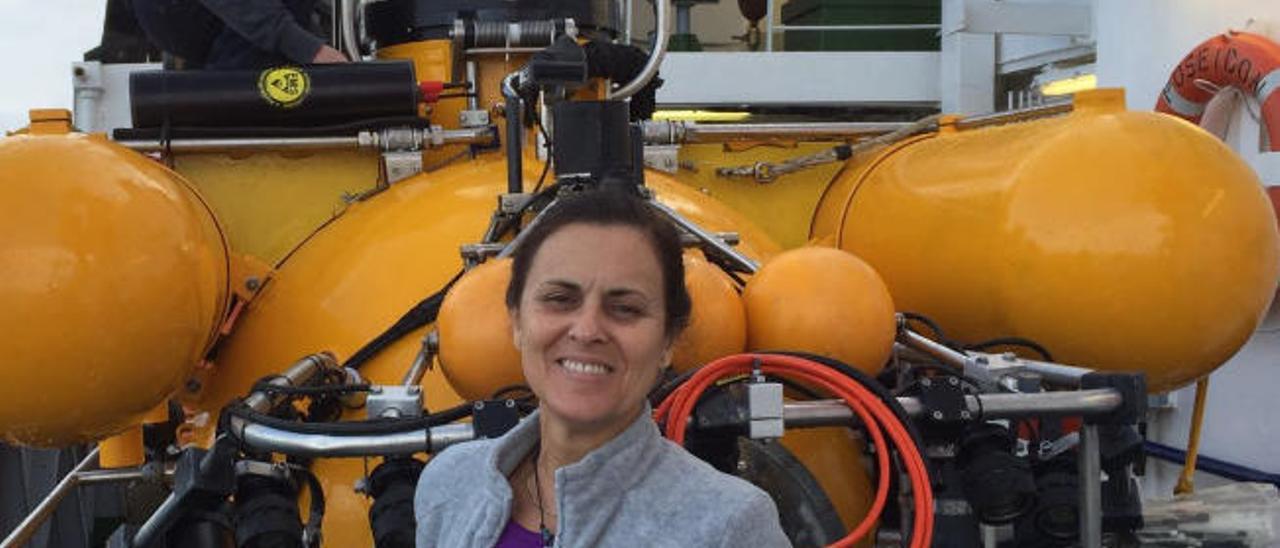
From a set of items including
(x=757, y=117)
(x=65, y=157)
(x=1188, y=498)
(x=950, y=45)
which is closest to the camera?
(x=65, y=157)

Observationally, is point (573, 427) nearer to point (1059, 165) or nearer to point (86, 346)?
point (86, 346)

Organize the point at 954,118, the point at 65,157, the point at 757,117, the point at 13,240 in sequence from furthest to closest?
the point at 757,117 → the point at 954,118 → the point at 65,157 → the point at 13,240

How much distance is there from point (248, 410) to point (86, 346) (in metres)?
0.60

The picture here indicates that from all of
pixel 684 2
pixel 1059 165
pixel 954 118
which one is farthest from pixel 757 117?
pixel 1059 165

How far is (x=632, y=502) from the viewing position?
1.55m

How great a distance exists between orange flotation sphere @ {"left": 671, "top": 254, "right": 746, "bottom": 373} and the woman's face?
0.86 meters

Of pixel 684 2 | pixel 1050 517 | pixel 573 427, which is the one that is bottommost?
pixel 1050 517

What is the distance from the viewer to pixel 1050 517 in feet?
8.14

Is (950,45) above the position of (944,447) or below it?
above

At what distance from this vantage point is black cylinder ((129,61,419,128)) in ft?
12.4

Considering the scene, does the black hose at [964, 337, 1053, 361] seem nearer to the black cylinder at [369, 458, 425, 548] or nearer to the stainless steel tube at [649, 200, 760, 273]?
the stainless steel tube at [649, 200, 760, 273]

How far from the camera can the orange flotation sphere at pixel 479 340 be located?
2494 mm

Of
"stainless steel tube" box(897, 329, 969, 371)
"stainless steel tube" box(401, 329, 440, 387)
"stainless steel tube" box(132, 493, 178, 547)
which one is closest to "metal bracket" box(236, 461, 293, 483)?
A: "stainless steel tube" box(132, 493, 178, 547)

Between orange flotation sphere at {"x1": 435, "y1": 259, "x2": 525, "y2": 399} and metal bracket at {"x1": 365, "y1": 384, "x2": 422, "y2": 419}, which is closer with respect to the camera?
metal bracket at {"x1": 365, "y1": 384, "x2": 422, "y2": 419}
